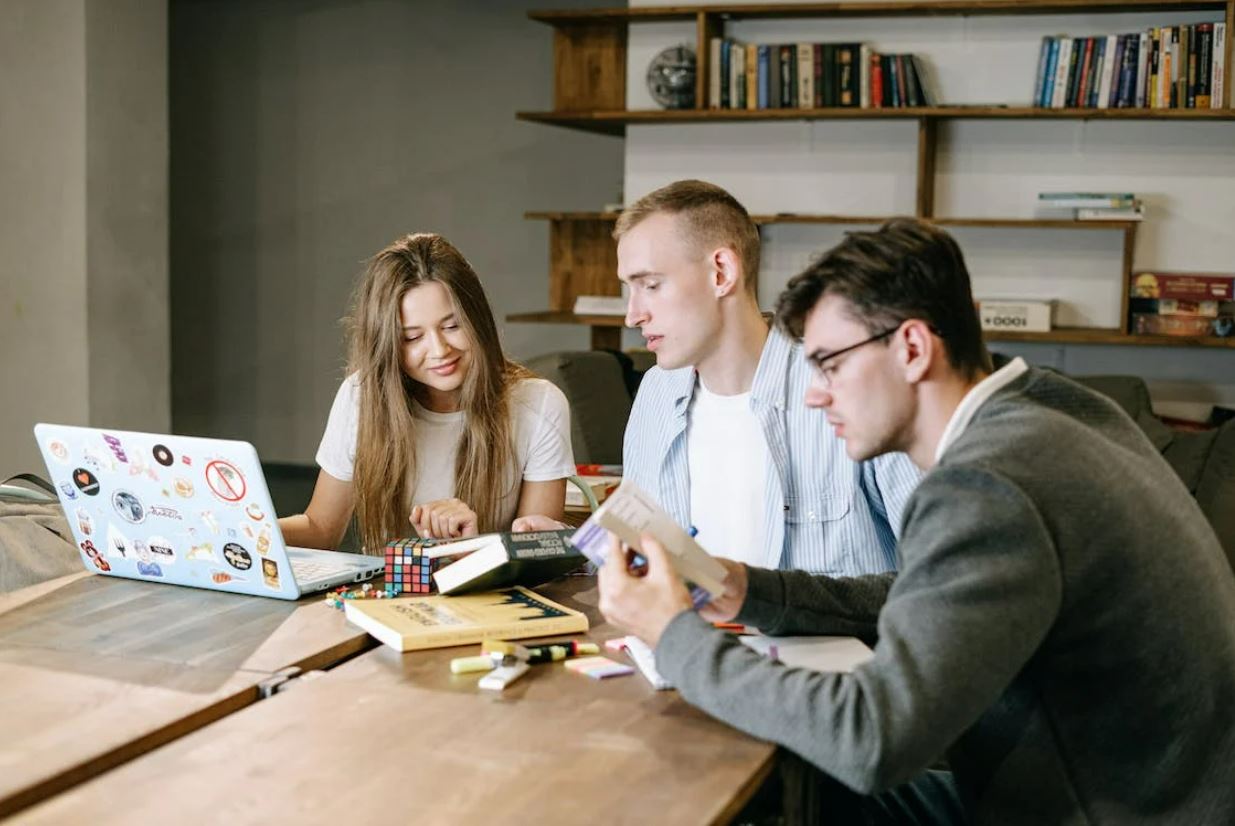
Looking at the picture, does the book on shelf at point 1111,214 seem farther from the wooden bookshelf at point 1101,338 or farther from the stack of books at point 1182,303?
the wooden bookshelf at point 1101,338

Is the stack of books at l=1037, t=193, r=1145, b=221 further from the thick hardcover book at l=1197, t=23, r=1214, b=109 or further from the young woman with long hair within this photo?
the young woman with long hair

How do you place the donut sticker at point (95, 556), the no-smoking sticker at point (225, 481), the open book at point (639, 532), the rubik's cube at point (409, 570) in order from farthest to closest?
1. the donut sticker at point (95, 556)
2. the rubik's cube at point (409, 570)
3. the no-smoking sticker at point (225, 481)
4. the open book at point (639, 532)

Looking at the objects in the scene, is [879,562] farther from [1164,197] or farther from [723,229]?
[1164,197]

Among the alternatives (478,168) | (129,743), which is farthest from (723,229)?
(478,168)

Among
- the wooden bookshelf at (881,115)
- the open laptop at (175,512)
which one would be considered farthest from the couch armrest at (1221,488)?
the open laptop at (175,512)

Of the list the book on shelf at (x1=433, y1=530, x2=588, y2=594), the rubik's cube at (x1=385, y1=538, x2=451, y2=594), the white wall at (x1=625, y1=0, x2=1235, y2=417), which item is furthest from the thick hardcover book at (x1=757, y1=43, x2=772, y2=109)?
the rubik's cube at (x1=385, y1=538, x2=451, y2=594)

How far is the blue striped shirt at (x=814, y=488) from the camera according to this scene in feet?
7.23

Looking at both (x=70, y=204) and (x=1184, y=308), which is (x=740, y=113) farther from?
(x=70, y=204)

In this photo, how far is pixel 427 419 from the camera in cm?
265

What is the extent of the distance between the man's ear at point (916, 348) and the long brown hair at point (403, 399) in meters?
1.22

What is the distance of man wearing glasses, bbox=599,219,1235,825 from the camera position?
1.29 metres

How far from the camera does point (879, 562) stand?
2221mm

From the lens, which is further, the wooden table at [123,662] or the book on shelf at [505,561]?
the book on shelf at [505,561]

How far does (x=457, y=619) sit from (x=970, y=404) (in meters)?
0.73
